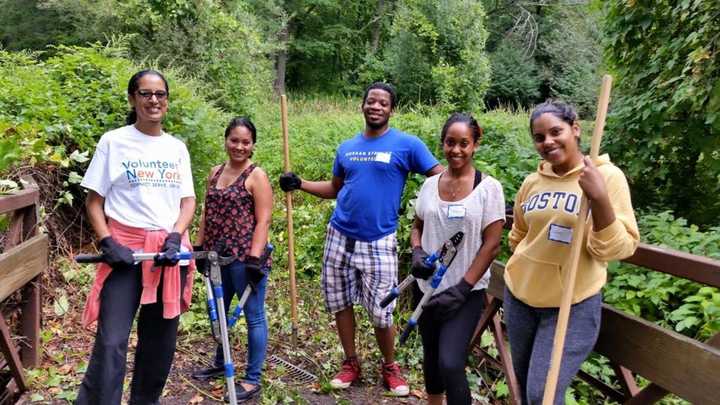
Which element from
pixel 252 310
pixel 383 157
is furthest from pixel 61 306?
pixel 383 157

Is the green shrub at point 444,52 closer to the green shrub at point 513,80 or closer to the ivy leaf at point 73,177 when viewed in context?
the green shrub at point 513,80

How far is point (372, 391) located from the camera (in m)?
3.76

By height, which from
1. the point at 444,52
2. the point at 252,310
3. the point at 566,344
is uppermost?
the point at 444,52

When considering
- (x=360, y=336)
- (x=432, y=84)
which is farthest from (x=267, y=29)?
(x=360, y=336)

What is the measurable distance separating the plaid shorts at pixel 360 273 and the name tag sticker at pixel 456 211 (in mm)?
832

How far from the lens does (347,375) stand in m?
3.75

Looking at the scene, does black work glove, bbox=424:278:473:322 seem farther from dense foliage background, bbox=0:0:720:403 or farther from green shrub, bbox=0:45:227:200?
green shrub, bbox=0:45:227:200

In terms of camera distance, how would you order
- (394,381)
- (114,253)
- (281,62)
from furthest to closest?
(281,62) → (394,381) → (114,253)

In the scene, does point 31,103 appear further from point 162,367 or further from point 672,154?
point 672,154

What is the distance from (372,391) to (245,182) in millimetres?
1743

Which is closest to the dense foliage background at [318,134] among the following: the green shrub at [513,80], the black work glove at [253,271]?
the black work glove at [253,271]

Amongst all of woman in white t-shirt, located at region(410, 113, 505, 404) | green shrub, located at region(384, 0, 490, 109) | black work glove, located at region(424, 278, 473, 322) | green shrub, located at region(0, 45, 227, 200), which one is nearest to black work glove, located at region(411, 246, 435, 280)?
woman in white t-shirt, located at region(410, 113, 505, 404)

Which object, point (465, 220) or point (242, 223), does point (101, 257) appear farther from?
point (465, 220)

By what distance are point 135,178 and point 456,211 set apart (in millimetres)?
1612
